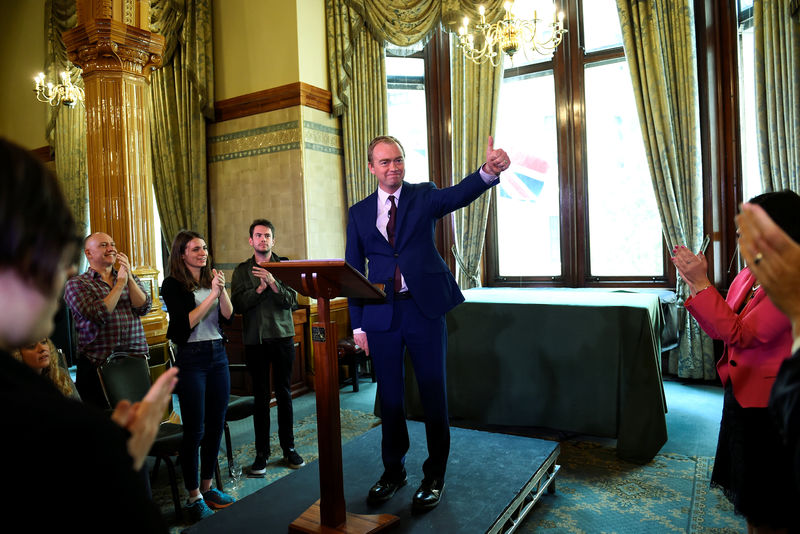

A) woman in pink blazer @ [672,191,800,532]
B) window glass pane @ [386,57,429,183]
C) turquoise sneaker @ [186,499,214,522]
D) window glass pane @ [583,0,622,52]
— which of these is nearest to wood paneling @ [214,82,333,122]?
window glass pane @ [386,57,429,183]

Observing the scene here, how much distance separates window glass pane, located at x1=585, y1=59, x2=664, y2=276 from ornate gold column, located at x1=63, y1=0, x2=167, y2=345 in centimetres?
413

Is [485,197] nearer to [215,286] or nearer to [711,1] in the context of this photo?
[711,1]

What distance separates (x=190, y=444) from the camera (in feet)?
9.56

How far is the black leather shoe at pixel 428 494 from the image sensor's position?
2.43m

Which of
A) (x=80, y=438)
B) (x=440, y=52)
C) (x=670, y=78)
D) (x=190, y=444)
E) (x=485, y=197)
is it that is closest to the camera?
(x=80, y=438)

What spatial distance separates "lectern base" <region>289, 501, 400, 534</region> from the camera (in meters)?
2.17

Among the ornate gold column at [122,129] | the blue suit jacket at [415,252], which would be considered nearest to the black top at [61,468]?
the blue suit jacket at [415,252]

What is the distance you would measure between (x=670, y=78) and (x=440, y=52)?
2397 millimetres

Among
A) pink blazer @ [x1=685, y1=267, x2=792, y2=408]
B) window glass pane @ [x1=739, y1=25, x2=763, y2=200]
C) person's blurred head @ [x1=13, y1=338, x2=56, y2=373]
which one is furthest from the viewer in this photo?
window glass pane @ [x1=739, y1=25, x2=763, y2=200]

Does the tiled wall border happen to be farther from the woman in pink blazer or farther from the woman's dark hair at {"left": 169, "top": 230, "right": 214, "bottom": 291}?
the woman in pink blazer

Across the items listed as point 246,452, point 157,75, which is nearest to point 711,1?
point 246,452

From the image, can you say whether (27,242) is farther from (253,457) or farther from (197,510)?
(253,457)

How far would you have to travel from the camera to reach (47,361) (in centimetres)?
229

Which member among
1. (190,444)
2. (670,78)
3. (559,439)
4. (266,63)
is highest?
(266,63)
